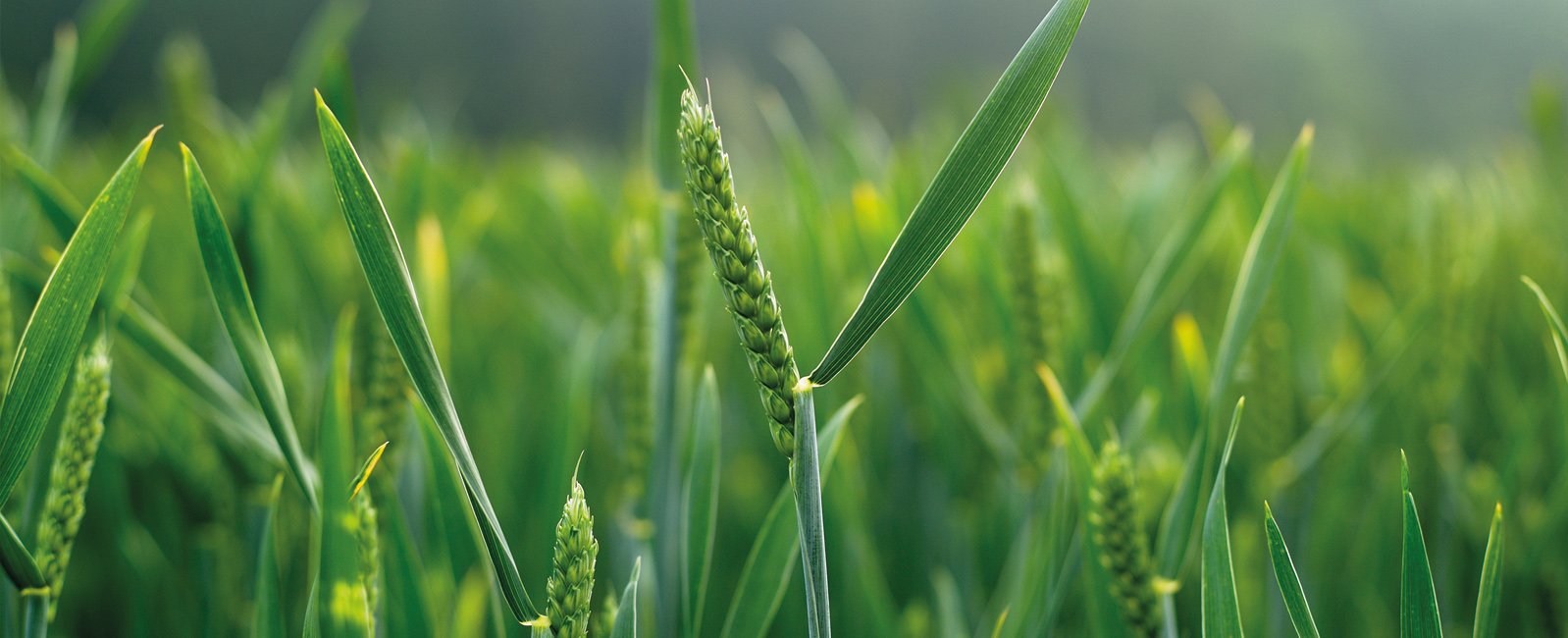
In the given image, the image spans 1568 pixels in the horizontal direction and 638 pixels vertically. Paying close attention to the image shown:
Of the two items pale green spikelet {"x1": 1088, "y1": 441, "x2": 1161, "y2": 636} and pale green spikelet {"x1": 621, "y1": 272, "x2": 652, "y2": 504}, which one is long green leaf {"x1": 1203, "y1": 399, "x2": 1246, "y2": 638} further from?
pale green spikelet {"x1": 621, "y1": 272, "x2": 652, "y2": 504}

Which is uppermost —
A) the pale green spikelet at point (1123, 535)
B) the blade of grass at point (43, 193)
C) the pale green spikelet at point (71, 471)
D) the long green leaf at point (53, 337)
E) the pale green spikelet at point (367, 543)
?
the blade of grass at point (43, 193)

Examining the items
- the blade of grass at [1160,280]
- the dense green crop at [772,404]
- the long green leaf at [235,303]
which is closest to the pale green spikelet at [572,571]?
the dense green crop at [772,404]

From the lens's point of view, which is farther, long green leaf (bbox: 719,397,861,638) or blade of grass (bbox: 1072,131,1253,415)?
blade of grass (bbox: 1072,131,1253,415)

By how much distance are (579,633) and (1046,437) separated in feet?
0.69

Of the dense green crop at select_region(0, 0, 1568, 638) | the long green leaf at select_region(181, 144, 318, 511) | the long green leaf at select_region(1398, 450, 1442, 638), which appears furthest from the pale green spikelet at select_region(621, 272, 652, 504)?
the long green leaf at select_region(1398, 450, 1442, 638)

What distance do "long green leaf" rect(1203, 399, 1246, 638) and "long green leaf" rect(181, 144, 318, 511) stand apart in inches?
8.8

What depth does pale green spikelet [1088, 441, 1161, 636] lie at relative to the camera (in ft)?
0.75

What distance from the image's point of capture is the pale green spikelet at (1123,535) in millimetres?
227

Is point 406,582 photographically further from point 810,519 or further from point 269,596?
point 810,519

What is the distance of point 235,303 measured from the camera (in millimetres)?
229

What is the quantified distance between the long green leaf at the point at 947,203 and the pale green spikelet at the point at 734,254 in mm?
14

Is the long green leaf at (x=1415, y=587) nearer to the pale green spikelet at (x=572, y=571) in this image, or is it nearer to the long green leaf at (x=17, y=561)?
the pale green spikelet at (x=572, y=571)

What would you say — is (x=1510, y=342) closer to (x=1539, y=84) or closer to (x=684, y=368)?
(x=1539, y=84)

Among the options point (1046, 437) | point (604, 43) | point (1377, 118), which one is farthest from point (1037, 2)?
point (1046, 437)
